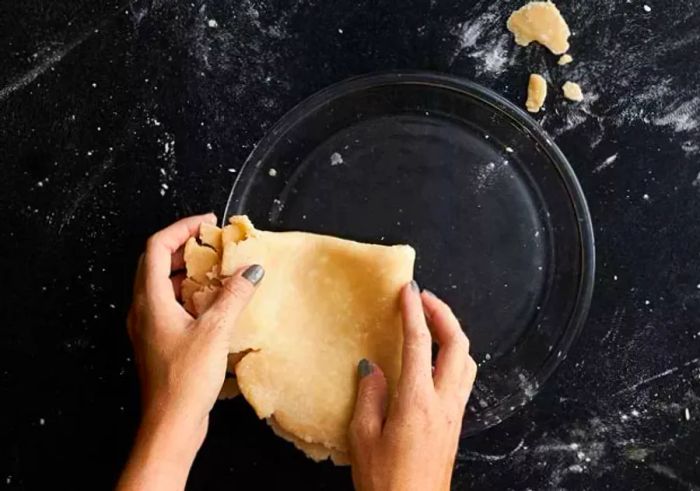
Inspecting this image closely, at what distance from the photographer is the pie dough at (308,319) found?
94cm

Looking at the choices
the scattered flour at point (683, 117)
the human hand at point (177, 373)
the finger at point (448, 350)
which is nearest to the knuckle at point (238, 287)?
the human hand at point (177, 373)

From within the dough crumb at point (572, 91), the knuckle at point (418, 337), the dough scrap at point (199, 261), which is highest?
the dough crumb at point (572, 91)

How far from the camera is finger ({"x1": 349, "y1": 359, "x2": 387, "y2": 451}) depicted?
909mm

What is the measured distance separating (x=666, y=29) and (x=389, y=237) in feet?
1.54

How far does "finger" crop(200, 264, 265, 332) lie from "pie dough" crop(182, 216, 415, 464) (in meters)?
0.02

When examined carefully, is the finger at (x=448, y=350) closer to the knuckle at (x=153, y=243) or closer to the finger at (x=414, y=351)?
the finger at (x=414, y=351)

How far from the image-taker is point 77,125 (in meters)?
1.06

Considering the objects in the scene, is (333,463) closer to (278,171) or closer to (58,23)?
(278,171)

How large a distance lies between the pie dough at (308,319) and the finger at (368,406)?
0.01 metres

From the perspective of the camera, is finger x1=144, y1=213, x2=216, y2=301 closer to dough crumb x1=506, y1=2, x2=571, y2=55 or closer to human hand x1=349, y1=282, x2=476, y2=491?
human hand x1=349, y1=282, x2=476, y2=491

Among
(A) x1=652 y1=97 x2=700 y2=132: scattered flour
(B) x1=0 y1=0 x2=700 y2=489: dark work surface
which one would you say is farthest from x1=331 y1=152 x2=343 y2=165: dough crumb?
(A) x1=652 y1=97 x2=700 y2=132: scattered flour

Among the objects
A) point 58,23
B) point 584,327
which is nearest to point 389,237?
point 584,327

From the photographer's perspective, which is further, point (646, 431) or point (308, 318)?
point (646, 431)

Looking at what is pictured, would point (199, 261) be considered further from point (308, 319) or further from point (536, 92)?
point (536, 92)
